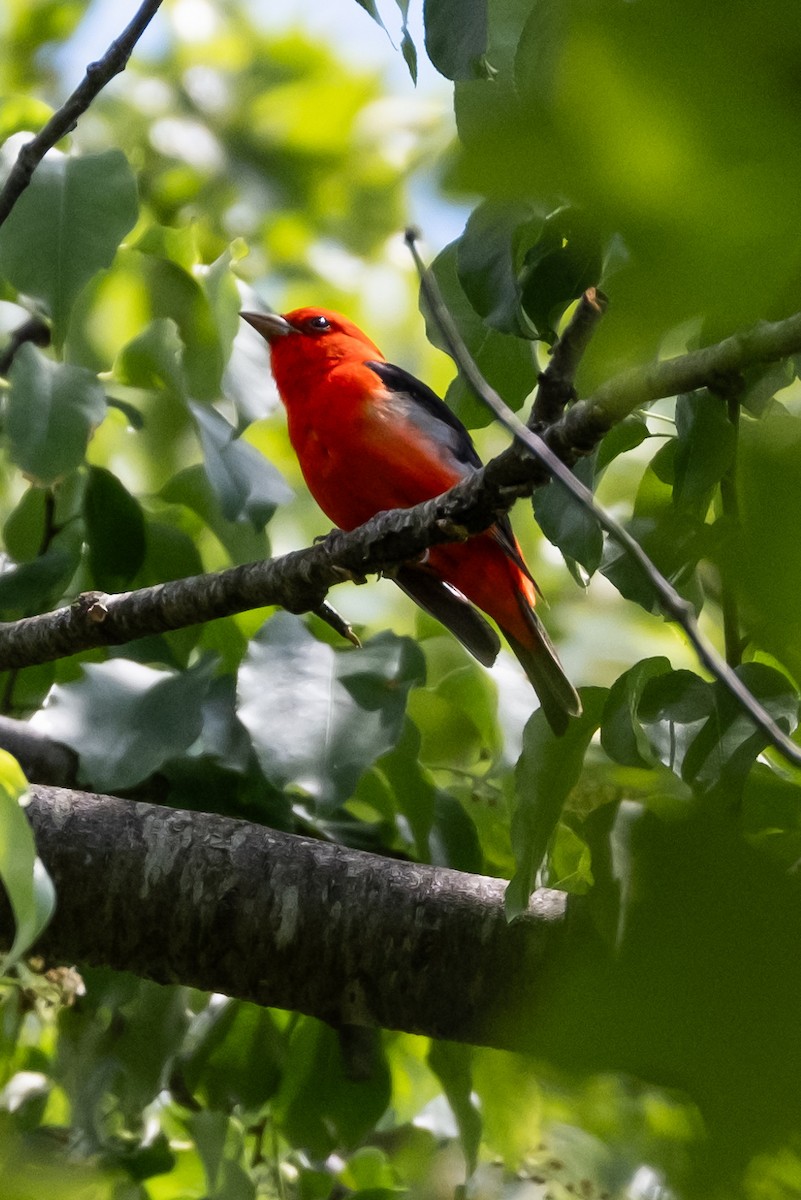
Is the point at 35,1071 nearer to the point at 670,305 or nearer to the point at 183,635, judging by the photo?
the point at 183,635

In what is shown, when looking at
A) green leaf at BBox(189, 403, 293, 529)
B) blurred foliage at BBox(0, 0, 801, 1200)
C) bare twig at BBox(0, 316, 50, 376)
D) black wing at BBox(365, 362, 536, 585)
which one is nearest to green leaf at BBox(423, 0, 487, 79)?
blurred foliage at BBox(0, 0, 801, 1200)

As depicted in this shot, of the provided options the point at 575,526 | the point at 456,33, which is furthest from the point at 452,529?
the point at 456,33

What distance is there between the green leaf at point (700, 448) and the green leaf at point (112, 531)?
4.37 ft

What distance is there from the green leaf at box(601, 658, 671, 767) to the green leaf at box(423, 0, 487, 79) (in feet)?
2.76

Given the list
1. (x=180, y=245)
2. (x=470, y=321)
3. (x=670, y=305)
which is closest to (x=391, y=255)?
(x=180, y=245)

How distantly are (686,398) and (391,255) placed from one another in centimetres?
356

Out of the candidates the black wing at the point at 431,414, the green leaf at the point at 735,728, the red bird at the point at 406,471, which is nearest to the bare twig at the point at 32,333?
the red bird at the point at 406,471

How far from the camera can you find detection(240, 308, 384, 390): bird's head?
398 centimetres

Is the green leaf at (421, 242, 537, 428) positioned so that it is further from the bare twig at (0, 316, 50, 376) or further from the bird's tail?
the bare twig at (0, 316, 50, 376)

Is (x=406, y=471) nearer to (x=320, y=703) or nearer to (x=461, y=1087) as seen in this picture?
(x=320, y=703)

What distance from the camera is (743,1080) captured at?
41cm

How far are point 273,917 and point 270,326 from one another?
7.85 feet

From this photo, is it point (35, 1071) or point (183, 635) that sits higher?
point (183, 635)

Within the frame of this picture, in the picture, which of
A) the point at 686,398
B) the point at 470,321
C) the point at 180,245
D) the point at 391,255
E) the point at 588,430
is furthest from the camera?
the point at 391,255
